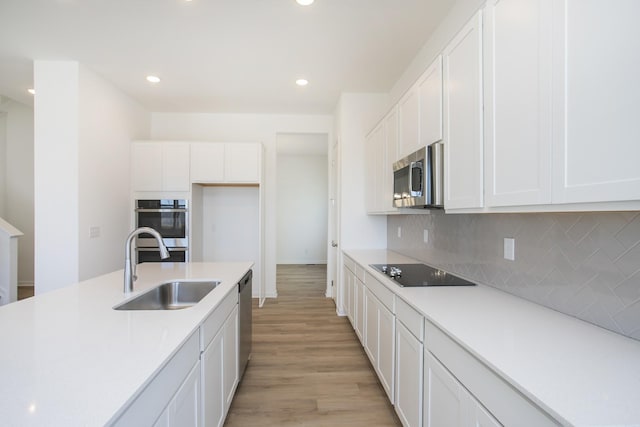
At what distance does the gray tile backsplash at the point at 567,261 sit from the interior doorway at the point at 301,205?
6.00m

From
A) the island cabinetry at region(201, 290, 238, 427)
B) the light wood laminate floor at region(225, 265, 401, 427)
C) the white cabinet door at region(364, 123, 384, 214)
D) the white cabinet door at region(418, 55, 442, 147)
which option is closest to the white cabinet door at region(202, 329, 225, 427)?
the island cabinetry at region(201, 290, 238, 427)

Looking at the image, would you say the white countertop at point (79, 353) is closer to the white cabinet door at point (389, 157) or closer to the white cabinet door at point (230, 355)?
the white cabinet door at point (230, 355)

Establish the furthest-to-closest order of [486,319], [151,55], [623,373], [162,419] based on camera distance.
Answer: [151,55] < [486,319] < [162,419] < [623,373]

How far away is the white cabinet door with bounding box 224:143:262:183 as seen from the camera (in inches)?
172

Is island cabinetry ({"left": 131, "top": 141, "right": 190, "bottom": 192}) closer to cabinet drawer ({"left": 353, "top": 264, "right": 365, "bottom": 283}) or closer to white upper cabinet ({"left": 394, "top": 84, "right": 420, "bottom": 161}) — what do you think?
cabinet drawer ({"left": 353, "top": 264, "right": 365, "bottom": 283})

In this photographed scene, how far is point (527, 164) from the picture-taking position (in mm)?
1213

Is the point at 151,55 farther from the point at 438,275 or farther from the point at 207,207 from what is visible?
the point at 438,275

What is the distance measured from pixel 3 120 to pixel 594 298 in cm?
780

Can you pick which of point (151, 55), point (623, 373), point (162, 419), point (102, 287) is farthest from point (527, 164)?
point (151, 55)

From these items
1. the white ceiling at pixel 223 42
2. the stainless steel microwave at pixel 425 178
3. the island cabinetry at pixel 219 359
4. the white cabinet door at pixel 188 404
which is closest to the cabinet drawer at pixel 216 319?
the island cabinetry at pixel 219 359

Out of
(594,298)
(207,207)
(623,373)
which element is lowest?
(623,373)

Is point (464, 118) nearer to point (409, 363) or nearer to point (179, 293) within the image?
point (409, 363)

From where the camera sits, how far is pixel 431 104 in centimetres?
204

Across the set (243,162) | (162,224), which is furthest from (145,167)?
(243,162)
